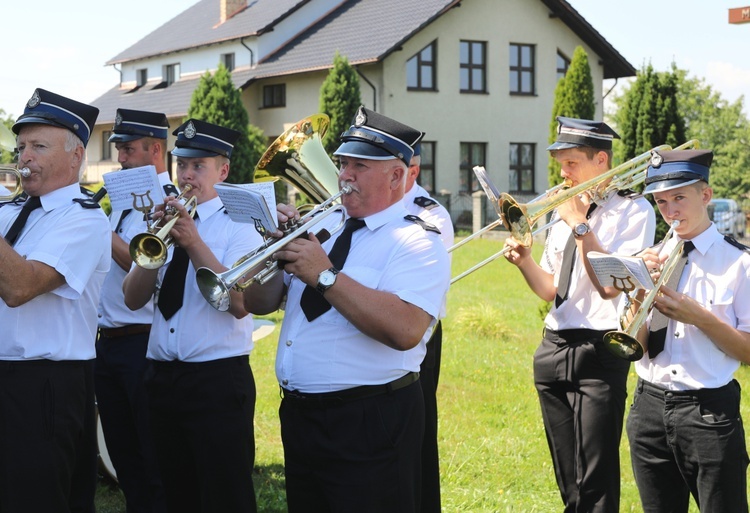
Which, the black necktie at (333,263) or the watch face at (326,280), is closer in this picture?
the watch face at (326,280)

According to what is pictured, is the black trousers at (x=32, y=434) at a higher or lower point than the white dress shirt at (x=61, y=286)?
lower

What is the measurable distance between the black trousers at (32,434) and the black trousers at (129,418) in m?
1.13

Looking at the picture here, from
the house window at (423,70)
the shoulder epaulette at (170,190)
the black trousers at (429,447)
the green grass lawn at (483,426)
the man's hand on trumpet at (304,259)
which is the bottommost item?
the green grass lawn at (483,426)

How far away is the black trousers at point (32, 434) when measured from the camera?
3979 mm

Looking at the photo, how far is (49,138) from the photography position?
13.6 feet

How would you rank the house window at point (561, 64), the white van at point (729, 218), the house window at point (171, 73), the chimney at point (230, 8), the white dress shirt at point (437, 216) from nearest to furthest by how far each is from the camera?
the white dress shirt at point (437, 216), the white van at point (729, 218), the house window at point (561, 64), the chimney at point (230, 8), the house window at point (171, 73)

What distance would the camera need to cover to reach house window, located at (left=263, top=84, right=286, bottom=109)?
32469 mm

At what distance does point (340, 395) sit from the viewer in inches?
145

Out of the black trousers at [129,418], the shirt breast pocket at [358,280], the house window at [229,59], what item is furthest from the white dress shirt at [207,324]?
the house window at [229,59]

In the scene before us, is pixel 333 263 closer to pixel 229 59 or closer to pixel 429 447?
pixel 429 447

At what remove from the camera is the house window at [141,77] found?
39688 mm

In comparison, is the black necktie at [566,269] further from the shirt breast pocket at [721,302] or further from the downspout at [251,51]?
the downspout at [251,51]

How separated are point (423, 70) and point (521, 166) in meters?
5.19

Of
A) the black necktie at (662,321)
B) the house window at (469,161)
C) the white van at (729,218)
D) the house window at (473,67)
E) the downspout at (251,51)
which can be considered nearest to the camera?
the black necktie at (662,321)
